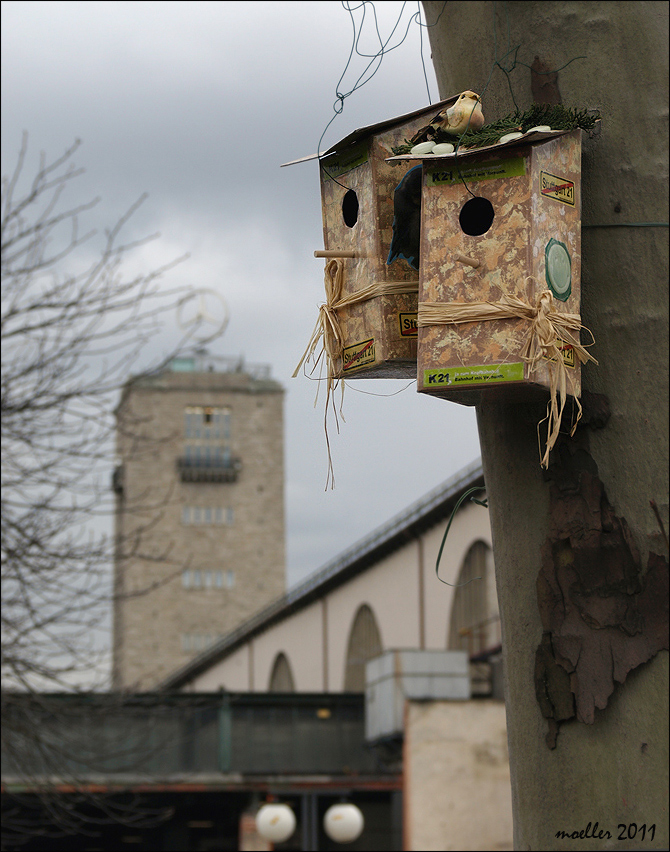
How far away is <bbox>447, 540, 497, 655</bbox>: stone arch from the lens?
957 inches

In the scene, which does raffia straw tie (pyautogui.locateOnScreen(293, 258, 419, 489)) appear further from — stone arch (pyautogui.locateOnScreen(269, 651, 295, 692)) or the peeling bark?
stone arch (pyautogui.locateOnScreen(269, 651, 295, 692))

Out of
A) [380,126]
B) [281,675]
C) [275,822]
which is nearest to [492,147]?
[380,126]

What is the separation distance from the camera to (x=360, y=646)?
1319 inches

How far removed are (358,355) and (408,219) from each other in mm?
444

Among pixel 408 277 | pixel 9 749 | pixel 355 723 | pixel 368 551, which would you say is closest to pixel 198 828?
pixel 355 723

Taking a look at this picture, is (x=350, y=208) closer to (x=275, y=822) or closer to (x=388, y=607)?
(x=275, y=822)

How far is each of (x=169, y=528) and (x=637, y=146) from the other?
70.4 metres

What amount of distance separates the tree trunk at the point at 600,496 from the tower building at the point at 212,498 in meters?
67.3

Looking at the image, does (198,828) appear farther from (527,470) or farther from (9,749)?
(527,470)

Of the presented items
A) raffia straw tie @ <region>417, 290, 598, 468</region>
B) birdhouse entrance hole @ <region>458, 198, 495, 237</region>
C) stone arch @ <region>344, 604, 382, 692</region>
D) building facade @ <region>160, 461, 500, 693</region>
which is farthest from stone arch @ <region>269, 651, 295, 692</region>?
raffia straw tie @ <region>417, 290, 598, 468</region>

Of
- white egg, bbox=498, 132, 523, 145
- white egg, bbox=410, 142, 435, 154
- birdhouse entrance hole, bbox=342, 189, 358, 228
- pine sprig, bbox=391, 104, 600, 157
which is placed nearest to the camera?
pine sprig, bbox=391, 104, 600, 157

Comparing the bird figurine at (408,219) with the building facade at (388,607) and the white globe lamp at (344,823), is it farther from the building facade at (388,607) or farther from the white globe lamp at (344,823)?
the white globe lamp at (344,823)

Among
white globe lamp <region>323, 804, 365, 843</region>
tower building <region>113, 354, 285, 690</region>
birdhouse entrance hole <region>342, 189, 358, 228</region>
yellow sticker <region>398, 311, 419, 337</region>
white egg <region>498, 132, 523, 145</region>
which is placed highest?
tower building <region>113, 354, 285, 690</region>

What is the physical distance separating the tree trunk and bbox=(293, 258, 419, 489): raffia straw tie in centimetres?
69
